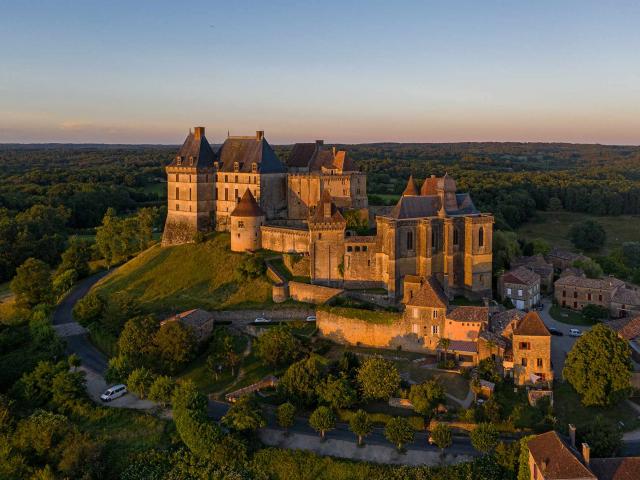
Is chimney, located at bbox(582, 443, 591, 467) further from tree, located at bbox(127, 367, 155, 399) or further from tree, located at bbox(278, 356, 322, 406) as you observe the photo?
tree, located at bbox(127, 367, 155, 399)

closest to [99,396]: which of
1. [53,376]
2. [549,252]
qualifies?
[53,376]

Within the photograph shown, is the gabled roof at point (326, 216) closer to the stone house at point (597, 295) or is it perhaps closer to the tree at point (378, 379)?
the tree at point (378, 379)

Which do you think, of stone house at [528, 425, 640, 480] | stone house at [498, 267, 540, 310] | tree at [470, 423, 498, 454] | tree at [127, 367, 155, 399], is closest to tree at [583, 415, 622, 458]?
stone house at [528, 425, 640, 480]

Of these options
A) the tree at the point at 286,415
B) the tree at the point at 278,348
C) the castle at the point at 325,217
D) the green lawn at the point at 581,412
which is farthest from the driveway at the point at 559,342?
the tree at the point at 286,415

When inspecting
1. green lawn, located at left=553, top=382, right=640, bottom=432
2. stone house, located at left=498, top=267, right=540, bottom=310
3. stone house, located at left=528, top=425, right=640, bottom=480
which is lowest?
green lawn, located at left=553, top=382, right=640, bottom=432

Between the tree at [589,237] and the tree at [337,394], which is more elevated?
the tree at [589,237]
